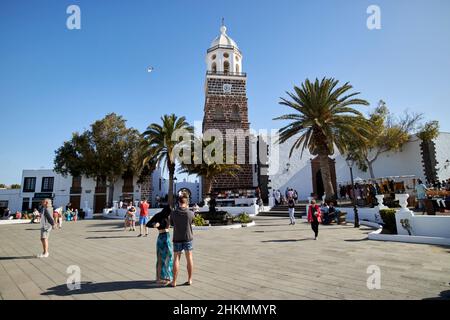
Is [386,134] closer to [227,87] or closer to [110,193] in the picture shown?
[227,87]

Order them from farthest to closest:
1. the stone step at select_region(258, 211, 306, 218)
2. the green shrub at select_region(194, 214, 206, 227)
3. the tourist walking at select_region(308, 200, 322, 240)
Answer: the stone step at select_region(258, 211, 306, 218) → the green shrub at select_region(194, 214, 206, 227) → the tourist walking at select_region(308, 200, 322, 240)

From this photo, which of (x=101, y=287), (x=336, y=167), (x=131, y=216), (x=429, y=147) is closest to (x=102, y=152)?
(x=131, y=216)

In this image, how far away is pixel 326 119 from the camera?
18.9 meters

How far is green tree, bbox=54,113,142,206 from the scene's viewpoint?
33250mm

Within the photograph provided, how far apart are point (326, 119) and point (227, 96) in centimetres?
1494

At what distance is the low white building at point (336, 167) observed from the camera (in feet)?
82.5

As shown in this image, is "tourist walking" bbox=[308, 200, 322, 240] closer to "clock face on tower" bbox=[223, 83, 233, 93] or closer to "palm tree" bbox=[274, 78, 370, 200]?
"palm tree" bbox=[274, 78, 370, 200]

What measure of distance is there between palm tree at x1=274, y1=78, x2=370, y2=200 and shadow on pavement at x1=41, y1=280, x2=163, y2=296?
51.6 ft

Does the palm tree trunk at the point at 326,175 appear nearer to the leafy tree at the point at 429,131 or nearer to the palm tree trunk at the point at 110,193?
the leafy tree at the point at 429,131

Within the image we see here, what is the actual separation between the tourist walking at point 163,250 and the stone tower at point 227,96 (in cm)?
2474

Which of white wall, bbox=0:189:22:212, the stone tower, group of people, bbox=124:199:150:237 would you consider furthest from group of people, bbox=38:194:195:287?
white wall, bbox=0:189:22:212
